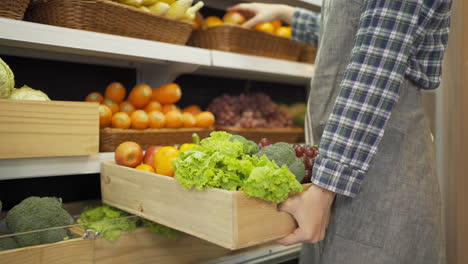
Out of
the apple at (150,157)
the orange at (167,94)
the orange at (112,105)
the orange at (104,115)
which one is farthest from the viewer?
the orange at (167,94)

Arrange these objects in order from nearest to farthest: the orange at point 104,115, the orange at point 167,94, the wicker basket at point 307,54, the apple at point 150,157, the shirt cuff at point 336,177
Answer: the shirt cuff at point 336,177
the apple at point 150,157
the orange at point 104,115
the orange at point 167,94
the wicker basket at point 307,54

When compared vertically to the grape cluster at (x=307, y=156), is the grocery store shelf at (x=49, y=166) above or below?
below

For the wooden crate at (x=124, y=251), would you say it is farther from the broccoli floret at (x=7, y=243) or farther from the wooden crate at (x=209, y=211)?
the wooden crate at (x=209, y=211)

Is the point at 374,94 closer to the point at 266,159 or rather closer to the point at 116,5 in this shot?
the point at 266,159

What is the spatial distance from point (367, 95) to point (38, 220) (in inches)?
39.9

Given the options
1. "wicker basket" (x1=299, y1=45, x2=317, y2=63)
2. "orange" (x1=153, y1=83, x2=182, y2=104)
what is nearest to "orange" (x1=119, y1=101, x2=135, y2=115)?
"orange" (x1=153, y1=83, x2=182, y2=104)

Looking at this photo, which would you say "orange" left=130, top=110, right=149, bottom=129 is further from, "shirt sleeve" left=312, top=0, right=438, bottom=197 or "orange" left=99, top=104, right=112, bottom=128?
"shirt sleeve" left=312, top=0, right=438, bottom=197

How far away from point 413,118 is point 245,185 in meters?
0.63

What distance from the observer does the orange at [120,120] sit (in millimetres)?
1565

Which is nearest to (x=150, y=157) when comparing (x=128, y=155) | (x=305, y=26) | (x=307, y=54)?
(x=128, y=155)

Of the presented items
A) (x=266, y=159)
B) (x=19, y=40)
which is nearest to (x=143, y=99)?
(x=19, y=40)

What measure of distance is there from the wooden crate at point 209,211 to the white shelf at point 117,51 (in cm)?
47

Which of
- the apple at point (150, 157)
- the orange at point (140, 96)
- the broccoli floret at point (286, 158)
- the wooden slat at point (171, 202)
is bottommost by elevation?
the wooden slat at point (171, 202)

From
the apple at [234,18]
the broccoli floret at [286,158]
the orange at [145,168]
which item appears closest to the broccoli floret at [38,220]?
the orange at [145,168]
